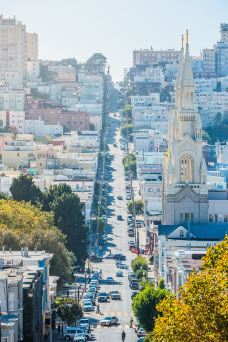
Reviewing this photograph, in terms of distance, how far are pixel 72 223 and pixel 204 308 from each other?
56491 millimetres

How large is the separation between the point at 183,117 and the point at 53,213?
34.5 ft

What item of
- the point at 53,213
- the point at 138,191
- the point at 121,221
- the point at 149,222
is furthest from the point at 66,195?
the point at 138,191

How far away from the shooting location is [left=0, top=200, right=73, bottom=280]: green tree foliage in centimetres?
7612

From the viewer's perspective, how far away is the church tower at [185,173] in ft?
299

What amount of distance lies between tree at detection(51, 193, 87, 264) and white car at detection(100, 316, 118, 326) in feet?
66.3

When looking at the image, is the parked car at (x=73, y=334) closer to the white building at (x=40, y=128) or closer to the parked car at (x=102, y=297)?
the parked car at (x=102, y=297)

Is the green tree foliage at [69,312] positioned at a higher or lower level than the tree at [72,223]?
lower

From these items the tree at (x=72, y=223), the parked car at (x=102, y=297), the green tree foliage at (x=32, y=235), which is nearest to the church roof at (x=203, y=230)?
the green tree foliage at (x=32, y=235)

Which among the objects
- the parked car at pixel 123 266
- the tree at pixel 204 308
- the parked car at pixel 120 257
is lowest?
the parked car at pixel 120 257

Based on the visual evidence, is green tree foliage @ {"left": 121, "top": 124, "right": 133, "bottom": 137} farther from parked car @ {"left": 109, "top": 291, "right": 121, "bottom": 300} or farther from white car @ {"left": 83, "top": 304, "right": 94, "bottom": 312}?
white car @ {"left": 83, "top": 304, "right": 94, "bottom": 312}

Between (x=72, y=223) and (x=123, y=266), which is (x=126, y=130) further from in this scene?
(x=72, y=223)

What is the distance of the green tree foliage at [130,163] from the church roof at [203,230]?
65.8 metres

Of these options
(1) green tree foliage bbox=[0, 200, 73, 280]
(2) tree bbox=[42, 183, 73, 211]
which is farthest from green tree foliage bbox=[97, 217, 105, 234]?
(1) green tree foliage bbox=[0, 200, 73, 280]

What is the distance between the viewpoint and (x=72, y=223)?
318 feet
